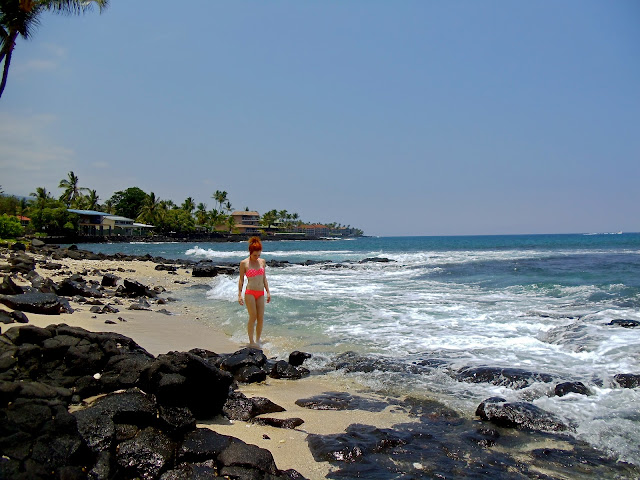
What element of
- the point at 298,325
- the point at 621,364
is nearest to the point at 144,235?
the point at 298,325

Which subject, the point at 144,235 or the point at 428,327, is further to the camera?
the point at 144,235

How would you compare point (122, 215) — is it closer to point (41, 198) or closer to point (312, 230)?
point (41, 198)

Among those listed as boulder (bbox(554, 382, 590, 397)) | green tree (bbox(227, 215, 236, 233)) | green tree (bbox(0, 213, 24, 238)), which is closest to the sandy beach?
boulder (bbox(554, 382, 590, 397))

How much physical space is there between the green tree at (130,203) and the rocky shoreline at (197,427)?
10783cm

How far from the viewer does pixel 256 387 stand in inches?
241

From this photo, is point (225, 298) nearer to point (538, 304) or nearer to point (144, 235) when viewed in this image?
point (538, 304)

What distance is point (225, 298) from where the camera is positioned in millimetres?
16359

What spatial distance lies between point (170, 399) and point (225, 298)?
1254 centimetres

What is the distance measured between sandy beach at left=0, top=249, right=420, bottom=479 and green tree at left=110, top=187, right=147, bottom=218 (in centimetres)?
9977

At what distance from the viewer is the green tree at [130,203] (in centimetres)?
10575

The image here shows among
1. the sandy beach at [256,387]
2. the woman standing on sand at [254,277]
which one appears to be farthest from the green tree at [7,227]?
the woman standing on sand at [254,277]

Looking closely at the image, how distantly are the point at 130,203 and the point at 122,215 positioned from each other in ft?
12.5

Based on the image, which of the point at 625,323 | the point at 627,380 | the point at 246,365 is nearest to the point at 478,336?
the point at 627,380

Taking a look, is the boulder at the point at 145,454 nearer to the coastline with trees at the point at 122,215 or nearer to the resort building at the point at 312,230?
the coastline with trees at the point at 122,215
